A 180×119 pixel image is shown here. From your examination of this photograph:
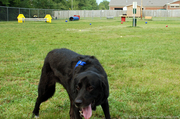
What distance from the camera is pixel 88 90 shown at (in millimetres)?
2152

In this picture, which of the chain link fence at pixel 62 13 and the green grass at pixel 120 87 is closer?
the green grass at pixel 120 87

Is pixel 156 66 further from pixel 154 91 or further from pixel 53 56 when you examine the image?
pixel 53 56

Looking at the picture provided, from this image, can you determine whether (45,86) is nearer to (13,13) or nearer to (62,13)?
(13,13)

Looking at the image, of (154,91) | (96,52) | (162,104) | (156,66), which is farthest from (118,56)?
(162,104)

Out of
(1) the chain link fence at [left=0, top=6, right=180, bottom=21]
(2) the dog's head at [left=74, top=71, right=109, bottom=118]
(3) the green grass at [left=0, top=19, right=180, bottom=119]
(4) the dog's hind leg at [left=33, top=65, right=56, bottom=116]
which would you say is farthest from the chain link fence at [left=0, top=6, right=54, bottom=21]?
(2) the dog's head at [left=74, top=71, right=109, bottom=118]

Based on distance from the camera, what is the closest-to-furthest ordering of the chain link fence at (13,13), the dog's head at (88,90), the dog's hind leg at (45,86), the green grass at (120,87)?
the dog's head at (88,90) < the dog's hind leg at (45,86) < the green grass at (120,87) < the chain link fence at (13,13)

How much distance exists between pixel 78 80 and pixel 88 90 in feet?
0.56

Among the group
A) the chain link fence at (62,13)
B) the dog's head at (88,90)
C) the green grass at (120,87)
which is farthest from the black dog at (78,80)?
the chain link fence at (62,13)

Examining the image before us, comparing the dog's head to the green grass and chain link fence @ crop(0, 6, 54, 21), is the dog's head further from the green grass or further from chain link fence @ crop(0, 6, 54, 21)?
chain link fence @ crop(0, 6, 54, 21)

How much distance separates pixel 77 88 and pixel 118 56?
522 centimetres

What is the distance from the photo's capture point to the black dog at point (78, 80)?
7.05ft

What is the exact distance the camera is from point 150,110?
337cm

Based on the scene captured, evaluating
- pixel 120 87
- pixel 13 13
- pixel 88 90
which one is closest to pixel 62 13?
pixel 13 13

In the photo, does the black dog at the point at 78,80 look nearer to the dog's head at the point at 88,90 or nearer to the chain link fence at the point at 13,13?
the dog's head at the point at 88,90
